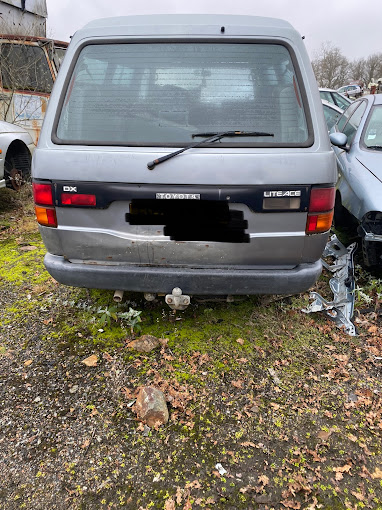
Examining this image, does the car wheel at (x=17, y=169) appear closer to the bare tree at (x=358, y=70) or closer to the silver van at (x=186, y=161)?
the silver van at (x=186, y=161)

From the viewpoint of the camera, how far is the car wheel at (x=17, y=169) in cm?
561

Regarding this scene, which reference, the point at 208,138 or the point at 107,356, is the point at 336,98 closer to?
the point at 208,138

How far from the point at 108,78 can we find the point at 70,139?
475mm

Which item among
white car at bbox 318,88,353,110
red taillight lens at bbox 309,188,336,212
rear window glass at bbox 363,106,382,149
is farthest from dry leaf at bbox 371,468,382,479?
white car at bbox 318,88,353,110

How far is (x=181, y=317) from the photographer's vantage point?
306 centimetres

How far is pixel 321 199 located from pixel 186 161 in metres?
0.83

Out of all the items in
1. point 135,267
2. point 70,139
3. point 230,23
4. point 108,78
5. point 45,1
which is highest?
point 45,1

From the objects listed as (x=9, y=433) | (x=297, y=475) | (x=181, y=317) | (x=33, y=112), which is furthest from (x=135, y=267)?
(x=33, y=112)

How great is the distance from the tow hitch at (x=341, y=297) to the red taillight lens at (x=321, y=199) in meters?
1.24

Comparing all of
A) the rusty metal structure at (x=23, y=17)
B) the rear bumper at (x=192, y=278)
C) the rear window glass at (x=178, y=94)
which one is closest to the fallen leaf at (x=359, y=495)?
the rear bumper at (x=192, y=278)

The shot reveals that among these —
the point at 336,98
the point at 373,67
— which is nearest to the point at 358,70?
the point at 373,67

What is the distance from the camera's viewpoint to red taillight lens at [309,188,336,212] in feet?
7.04

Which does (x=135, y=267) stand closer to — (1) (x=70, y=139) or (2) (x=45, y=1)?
(1) (x=70, y=139)

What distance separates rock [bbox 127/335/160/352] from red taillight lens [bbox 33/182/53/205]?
1.17 meters
